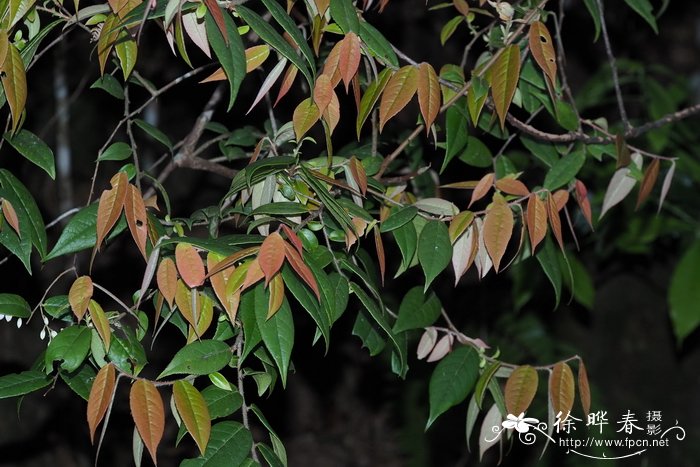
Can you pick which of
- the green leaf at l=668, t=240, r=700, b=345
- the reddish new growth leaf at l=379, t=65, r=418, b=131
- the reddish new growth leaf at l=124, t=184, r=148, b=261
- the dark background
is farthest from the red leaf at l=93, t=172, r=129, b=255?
the green leaf at l=668, t=240, r=700, b=345

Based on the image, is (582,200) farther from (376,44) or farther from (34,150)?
(34,150)

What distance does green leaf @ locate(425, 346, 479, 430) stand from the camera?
1133 mm

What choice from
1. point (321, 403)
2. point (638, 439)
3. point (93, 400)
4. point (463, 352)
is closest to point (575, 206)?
point (638, 439)

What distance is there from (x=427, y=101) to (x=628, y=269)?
220 cm

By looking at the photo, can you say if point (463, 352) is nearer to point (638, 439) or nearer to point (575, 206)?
point (575, 206)

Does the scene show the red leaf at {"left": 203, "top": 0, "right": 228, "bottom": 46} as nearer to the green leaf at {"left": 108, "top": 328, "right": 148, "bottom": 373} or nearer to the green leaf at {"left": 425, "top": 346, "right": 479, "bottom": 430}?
the green leaf at {"left": 108, "top": 328, "right": 148, "bottom": 373}

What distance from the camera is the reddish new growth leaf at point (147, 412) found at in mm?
880

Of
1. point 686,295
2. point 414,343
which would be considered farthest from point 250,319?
point 686,295

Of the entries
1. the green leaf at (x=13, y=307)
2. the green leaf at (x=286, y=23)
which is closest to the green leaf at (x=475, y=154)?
the green leaf at (x=286, y=23)

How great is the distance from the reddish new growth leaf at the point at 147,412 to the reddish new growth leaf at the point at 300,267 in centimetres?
22

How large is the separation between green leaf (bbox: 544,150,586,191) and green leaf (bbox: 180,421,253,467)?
583mm

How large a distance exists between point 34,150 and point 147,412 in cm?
38

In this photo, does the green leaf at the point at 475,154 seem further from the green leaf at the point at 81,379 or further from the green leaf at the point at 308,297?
the green leaf at the point at 81,379

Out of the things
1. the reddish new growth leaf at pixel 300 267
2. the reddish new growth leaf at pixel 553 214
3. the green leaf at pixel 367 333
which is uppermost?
the reddish new growth leaf at pixel 300 267
